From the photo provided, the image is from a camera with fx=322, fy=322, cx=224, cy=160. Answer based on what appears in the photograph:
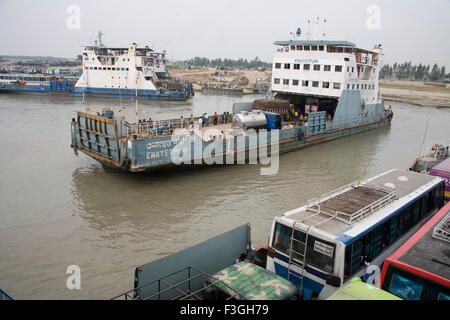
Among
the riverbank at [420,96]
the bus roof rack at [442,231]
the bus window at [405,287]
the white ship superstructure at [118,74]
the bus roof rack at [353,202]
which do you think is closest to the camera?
the bus window at [405,287]

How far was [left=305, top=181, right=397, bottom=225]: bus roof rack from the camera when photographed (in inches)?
250

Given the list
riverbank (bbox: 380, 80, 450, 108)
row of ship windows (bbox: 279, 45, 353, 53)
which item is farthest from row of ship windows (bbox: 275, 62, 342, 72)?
riverbank (bbox: 380, 80, 450, 108)

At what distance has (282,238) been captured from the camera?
6.13m

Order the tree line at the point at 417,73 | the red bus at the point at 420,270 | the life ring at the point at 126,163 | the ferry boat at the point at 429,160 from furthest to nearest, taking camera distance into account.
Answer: the tree line at the point at 417,73, the ferry boat at the point at 429,160, the life ring at the point at 126,163, the red bus at the point at 420,270

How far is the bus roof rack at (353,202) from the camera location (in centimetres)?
635

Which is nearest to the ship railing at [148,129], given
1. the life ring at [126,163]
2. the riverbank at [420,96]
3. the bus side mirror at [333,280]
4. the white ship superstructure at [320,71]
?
the life ring at [126,163]

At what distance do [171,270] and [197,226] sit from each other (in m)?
5.08

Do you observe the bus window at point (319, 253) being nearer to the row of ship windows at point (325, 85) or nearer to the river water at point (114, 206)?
the river water at point (114, 206)

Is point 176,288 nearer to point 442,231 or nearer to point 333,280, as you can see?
point 333,280

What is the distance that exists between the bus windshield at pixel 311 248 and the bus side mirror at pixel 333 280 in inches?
4.6

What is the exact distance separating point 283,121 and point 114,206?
15723 mm

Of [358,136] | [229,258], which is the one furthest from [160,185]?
[358,136]

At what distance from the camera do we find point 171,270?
19.7 feet

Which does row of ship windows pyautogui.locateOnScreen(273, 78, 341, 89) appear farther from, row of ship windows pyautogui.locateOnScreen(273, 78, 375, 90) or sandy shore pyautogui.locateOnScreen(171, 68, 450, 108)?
sandy shore pyautogui.locateOnScreen(171, 68, 450, 108)
